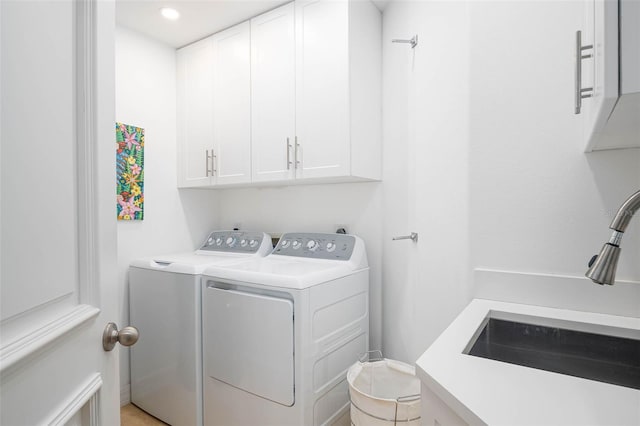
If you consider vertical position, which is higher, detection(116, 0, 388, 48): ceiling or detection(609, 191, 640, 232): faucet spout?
detection(116, 0, 388, 48): ceiling

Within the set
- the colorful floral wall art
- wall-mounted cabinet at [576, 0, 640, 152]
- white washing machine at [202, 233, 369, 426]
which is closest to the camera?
wall-mounted cabinet at [576, 0, 640, 152]

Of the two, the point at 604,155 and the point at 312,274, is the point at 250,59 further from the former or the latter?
the point at 604,155

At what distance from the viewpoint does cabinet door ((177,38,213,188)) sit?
2582 millimetres

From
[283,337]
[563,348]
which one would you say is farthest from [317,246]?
[563,348]

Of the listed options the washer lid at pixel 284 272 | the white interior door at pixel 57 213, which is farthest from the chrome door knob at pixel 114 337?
the washer lid at pixel 284 272

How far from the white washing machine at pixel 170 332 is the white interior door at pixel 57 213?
3.89ft

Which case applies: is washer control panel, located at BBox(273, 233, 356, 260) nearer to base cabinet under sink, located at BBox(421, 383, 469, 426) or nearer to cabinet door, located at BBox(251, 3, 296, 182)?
cabinet door, located at BBox(251, 3, 296, 182)

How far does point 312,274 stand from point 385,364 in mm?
666

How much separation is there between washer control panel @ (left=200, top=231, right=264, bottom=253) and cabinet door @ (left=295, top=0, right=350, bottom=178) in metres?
0.69

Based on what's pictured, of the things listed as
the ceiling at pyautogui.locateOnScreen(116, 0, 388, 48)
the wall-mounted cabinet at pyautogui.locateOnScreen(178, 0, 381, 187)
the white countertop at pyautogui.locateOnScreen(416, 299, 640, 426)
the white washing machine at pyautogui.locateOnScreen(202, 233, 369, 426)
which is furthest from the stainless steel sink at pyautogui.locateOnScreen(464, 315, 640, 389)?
the ceiling at pyautogui.locateOnScreen(116, 0, 388, 48)

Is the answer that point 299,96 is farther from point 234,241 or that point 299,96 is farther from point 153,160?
point 153,160

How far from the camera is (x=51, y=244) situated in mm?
601

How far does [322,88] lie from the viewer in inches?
79.2

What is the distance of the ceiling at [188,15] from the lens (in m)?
2.15
